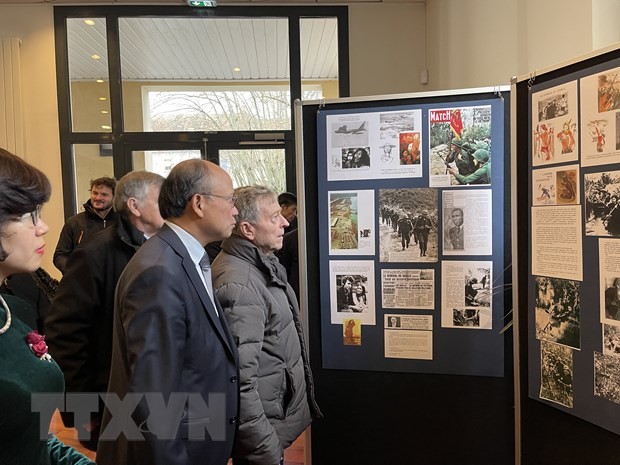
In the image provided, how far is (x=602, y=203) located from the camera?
1555mm

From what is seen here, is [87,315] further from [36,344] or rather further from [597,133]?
[597,133]

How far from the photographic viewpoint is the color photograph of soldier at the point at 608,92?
1485 mm

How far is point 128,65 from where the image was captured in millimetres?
5234

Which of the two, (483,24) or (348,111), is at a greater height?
(483,24)

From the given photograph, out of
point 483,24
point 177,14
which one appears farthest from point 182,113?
point 483,24

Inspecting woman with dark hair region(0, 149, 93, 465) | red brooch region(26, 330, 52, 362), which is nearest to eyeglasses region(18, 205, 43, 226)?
woman with dark hair region(0, 149, 93, 465)

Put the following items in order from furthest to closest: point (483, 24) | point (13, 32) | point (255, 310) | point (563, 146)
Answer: point (13, 32)
point (483, 24)
point (563, 146)
point (255, 310)

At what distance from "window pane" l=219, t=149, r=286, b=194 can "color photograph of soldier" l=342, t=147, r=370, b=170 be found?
3145 mm

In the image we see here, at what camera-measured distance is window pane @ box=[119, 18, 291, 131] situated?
522 centimetres

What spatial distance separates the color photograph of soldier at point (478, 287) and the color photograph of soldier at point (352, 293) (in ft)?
1.52

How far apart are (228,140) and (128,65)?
4.66 feet

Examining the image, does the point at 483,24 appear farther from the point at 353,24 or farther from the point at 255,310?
the point at 255,310

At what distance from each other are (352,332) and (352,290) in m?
Result: 0.21

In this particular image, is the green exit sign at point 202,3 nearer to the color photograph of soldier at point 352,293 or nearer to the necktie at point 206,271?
the color photograph of soldier at point 352,293
